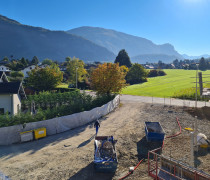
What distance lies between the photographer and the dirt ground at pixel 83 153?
12.2 metres

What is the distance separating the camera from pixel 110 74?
1246 inches

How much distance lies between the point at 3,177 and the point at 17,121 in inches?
320

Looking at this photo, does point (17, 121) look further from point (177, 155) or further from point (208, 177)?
point (208, 177)

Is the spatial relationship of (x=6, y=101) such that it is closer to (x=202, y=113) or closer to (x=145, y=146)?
(x=145, y=146)

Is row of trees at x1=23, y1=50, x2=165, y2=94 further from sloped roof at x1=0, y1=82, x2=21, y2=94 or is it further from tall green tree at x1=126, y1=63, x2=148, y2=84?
tall green tree at x1=126, y1=63, x2=148, y2=84

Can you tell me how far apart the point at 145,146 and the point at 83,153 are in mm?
5918

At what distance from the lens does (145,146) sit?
16438 mm

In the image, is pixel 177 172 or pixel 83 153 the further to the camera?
pixel 83 153

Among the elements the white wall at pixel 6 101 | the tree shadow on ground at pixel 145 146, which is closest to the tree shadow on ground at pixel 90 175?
the tree shadow on ground at pixel 145 146

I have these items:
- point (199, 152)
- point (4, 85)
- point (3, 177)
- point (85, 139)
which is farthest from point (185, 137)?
point (4, 85)

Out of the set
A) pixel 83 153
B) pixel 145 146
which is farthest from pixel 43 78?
pixel 145 146

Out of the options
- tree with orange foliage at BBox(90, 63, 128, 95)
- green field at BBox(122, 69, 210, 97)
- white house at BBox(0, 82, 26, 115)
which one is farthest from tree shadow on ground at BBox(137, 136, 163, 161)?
green field at BBox(122, 69, 210, 97)

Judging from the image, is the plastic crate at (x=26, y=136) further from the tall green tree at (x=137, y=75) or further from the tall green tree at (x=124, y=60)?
the tall green tree at (x=124, y=60)

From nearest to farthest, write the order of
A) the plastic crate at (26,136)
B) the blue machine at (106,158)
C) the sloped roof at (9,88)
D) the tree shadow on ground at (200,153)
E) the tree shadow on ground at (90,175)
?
the tree shadow on ground at (90,175) → the blue machine at (106,158) → the tree shadow on ground at (200,153) → the plastic crate at (26,136) → the sloped roof at (9,88)
